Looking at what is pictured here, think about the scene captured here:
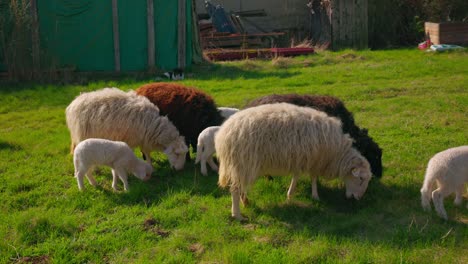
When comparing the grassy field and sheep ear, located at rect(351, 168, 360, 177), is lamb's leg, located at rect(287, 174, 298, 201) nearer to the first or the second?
the grassy field

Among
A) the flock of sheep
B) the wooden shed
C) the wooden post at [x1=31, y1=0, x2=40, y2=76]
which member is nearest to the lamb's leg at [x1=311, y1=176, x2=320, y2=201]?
the flock of sheep

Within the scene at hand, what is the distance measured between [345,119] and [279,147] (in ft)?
5.18

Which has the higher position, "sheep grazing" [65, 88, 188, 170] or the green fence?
the green fence

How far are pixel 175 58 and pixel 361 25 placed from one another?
773cm

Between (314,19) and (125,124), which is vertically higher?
(314,19)

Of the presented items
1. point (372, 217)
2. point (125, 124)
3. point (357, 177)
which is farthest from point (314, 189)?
point (125, 124)

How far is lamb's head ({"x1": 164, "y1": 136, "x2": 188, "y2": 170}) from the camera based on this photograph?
7.02 meters

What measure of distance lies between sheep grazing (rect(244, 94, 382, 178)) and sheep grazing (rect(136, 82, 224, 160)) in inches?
33.1

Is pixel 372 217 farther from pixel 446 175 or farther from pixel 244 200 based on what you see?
Answer: pixel 244 200

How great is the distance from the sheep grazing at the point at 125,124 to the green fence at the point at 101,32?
8.03 m

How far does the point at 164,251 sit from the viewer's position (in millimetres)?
4785

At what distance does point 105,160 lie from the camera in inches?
241

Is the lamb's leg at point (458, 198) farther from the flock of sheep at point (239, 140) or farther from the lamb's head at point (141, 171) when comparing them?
the lamb's head at point (141, 171)

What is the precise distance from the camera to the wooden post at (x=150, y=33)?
1516 centimetres
